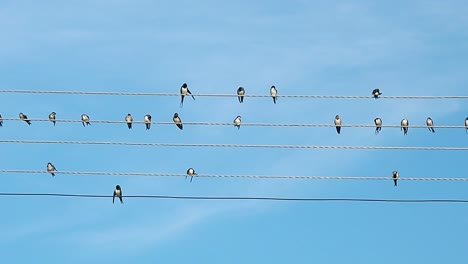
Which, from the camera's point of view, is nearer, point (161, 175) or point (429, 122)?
point (161, 175)

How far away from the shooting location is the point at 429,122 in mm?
34281

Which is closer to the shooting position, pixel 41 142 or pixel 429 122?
pixel 41 142

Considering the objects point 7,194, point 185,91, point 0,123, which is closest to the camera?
point 7,194

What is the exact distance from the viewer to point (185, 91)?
32562 mm

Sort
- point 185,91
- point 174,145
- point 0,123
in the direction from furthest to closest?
point 185,91 < point 0,123 < point 174,145

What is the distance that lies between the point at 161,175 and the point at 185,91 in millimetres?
10793

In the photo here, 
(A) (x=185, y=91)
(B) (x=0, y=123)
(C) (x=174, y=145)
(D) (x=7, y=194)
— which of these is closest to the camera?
(C) (x=174, y=145)

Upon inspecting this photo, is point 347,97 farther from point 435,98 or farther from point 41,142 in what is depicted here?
point 41,142

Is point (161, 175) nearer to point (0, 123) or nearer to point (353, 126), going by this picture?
point (353, 126)

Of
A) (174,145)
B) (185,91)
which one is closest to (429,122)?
(185,91)

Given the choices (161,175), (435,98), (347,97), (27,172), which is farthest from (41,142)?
(435,98)

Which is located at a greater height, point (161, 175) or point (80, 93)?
point (80, 93)

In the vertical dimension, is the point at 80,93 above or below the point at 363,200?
above

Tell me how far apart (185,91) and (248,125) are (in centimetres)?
1080
